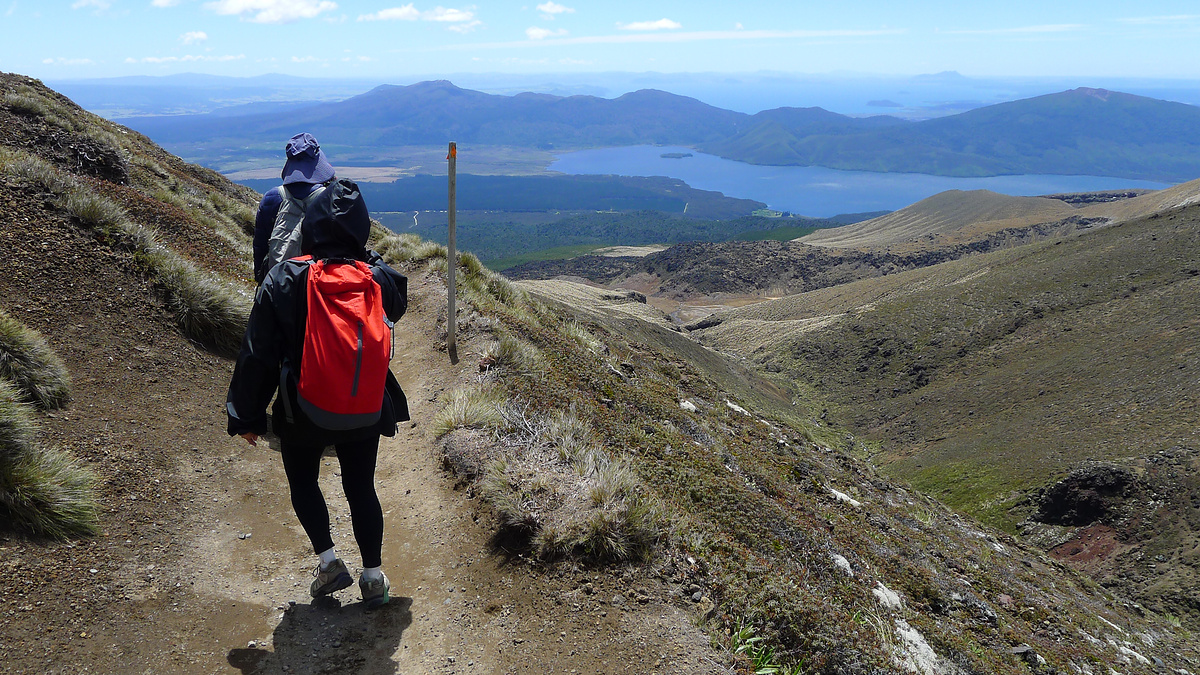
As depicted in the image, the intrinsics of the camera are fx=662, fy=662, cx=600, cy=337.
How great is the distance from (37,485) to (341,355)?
243 cm

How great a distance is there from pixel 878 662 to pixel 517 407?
3.92 metres

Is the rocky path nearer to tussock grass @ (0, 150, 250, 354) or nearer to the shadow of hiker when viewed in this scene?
the shadow of hiker

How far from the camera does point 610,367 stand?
1167 centimetres

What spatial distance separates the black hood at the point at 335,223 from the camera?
3.69m

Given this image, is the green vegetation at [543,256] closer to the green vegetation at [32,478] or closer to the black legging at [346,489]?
the green vegetation at [32,478]

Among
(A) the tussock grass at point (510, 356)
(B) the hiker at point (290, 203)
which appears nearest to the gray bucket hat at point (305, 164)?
(B) the hiker at point (290, 203)

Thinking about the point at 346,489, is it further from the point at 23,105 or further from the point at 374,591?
the point at 23,105

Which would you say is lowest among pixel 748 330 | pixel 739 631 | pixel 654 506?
pixel 748 330

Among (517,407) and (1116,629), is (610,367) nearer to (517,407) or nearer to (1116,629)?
(517,407)

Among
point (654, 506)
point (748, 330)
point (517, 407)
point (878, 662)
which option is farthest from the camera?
point (748, 330)

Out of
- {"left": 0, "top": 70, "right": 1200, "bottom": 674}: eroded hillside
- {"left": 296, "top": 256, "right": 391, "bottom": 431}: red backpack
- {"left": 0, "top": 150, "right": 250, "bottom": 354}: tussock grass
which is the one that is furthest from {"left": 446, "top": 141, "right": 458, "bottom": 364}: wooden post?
{"left": 296, "top": 256, "right": 391, "bottom": 431}: red backpack

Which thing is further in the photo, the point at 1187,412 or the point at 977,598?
the point at 1187,412

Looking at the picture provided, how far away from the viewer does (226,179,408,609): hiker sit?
339cm

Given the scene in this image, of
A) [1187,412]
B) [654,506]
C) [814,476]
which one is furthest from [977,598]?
[1187,412]
